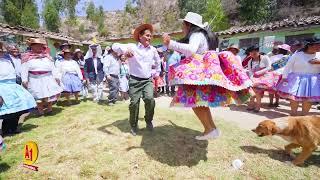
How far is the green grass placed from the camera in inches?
173

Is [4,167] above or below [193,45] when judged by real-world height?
below

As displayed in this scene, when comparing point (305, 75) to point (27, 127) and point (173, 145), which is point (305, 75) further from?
point (27, 127)

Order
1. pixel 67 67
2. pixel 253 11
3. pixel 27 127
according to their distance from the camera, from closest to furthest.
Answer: pixel 27 127 < pixel 67 67 < pixel 253 11

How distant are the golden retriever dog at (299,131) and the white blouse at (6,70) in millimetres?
4608

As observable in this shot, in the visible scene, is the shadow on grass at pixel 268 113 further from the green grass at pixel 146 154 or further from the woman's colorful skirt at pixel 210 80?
the woman's colorful skirt at pixel 210 80

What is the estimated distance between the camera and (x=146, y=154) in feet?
16.3

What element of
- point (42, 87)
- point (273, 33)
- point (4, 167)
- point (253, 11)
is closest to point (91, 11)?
point (253, 11)

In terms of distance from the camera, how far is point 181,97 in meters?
4.59

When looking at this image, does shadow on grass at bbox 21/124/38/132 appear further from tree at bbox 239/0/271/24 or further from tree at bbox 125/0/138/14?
tree at bbox 125/0/138/14

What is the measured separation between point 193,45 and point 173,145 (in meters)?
1.87

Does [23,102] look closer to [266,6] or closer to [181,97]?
[181,97]

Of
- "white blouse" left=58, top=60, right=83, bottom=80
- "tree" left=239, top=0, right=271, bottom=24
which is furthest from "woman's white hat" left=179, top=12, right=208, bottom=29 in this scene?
"tree" left=239, top=0, right=271, bottom=24

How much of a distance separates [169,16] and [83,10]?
611 inches

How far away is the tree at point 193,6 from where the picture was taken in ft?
137
